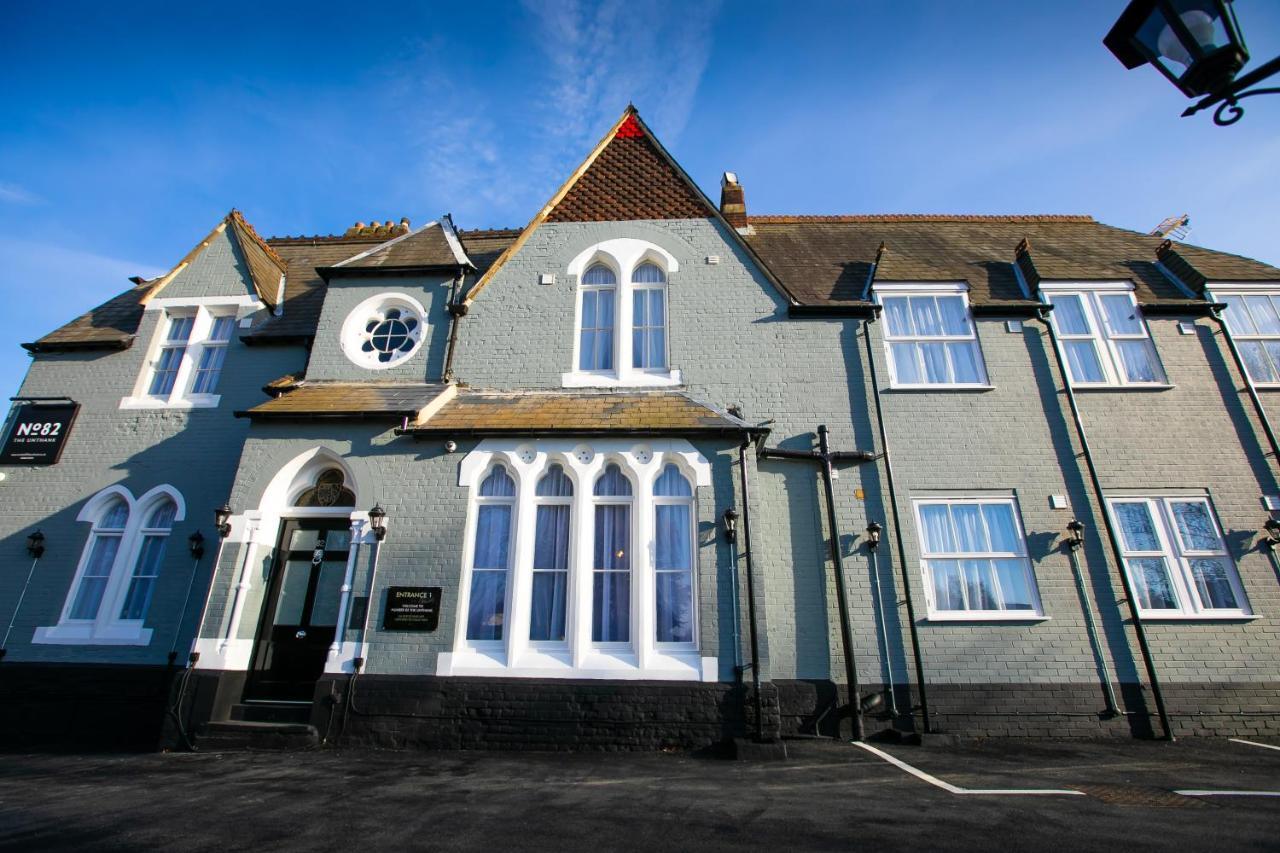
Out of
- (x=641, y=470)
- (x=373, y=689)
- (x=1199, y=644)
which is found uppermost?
(x=641, y=470)

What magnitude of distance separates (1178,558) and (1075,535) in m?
1.82

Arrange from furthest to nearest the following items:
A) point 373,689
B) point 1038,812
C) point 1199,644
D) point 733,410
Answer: point 733,410, point 1199,644, point 373,689, point 1038,812

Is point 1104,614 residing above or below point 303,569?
below

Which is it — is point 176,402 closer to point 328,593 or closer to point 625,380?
point 328,593

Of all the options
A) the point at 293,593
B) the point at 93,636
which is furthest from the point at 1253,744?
the point at 93,636

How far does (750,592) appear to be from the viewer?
8133mm

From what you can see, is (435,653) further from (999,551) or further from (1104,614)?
(1104,614)

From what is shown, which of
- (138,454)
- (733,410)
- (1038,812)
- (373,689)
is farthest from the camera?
(138,454)

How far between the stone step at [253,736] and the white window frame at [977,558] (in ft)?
30.1

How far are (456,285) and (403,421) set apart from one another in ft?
11.5

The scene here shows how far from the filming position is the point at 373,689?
801 centimetres

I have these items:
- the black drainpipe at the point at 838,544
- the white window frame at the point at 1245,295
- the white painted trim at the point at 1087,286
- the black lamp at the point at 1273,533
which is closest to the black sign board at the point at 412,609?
Result: the black drainpipe at the point at 838,544

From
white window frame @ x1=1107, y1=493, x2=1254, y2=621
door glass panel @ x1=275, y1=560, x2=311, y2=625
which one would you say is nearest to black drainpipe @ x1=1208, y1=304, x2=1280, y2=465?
→ white window frame @ x1=1107, y1=493, x2=1254, y2=621

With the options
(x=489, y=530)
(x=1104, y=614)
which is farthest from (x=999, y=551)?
(x=489, y=530)
